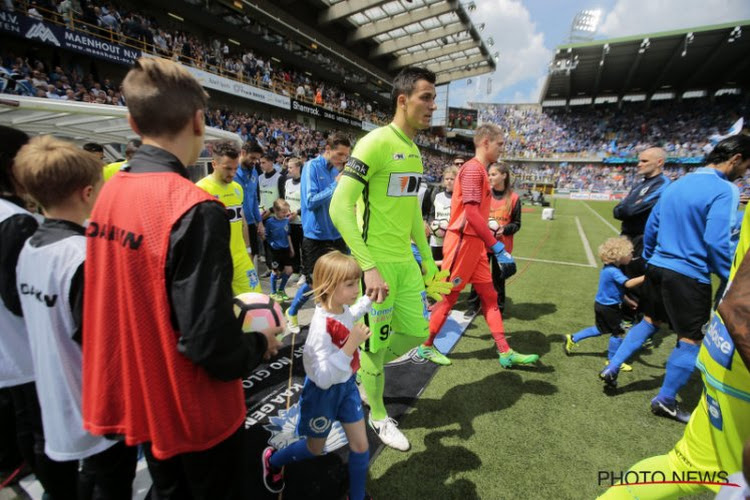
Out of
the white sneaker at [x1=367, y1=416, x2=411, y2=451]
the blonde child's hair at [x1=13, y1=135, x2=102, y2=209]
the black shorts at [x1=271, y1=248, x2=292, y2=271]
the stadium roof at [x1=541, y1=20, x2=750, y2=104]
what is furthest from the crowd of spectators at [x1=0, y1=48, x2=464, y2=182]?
the stadium roof at [x1=541, y1=20, x2=750, y2=104]

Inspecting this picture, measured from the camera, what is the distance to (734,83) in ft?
127

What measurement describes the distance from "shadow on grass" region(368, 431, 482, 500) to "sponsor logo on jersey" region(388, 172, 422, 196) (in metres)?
1.91

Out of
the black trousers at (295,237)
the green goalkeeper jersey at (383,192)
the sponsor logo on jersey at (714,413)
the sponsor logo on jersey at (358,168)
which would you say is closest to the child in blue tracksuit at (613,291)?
the sponsor logo on jersey at (714,413)

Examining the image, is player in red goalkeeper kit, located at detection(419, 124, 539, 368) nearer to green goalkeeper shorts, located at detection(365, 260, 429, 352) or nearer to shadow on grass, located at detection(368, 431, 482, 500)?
green goalkeeper shorts, located at detection(365, 260, 429, 352)

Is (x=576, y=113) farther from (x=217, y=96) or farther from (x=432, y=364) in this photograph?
(x=432, y=364)

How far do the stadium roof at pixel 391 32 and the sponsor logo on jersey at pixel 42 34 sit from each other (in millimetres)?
12607

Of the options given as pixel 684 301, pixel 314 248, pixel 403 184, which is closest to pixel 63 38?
pixel 314 248

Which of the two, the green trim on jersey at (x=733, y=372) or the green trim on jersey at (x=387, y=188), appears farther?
the green trim on jersey at (x=387, y=188)

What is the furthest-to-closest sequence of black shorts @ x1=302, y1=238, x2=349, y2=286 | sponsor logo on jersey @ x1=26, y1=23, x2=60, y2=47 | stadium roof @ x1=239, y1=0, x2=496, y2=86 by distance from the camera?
stadium roof @ x1=239, y1=0, x2=496, y2=86 < sponsor logo on jersey @ x1=26, y1=23, x2=60, y2=47 < black shorts @ x1=302, y1=238, x2=349, y2=286

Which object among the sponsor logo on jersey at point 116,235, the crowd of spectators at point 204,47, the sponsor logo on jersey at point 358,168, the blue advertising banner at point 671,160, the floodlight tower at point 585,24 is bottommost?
the sponsor logo on jersey at point 116,235

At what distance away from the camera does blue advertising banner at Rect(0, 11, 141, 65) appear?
10950mm

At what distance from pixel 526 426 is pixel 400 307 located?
5.04ft

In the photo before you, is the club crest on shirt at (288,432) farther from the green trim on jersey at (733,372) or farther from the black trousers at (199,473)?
the green trim on jersey at (733,372)

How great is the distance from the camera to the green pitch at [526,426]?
88.1 inches
